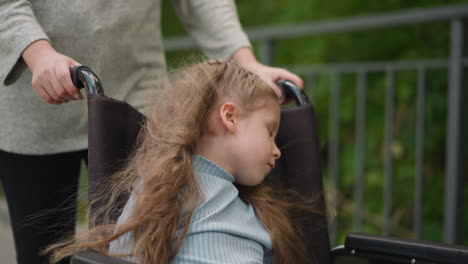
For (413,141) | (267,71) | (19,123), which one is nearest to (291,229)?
(267,71)

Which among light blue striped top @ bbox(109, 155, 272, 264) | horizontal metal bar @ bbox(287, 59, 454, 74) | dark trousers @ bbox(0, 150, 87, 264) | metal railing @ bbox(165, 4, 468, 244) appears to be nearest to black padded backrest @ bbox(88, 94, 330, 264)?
light blue striped top @ bbox(109, 155, 272, 264)

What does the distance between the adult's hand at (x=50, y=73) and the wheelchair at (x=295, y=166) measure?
0.07 feet

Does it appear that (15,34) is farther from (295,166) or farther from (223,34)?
(295,166)

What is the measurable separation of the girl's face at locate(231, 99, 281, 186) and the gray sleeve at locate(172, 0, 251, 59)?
0.35m

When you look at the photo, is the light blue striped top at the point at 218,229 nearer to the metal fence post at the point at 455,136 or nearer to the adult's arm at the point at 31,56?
the adult's arm at the point at 31,56

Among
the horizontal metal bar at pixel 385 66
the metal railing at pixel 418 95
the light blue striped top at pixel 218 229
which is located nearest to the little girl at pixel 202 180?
the light blue striped top at pixel 218 229

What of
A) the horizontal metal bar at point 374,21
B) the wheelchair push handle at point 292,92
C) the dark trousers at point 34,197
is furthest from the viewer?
the horizontal metal bar at point 374,21

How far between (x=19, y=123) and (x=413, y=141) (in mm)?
2010

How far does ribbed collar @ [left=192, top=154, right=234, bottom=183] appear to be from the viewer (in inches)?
49.4

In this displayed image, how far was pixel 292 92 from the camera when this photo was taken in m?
1.52

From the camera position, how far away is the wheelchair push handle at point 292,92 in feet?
4.93

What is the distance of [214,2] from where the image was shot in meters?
1.61

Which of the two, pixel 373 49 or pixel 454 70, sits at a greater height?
pixel 454 70

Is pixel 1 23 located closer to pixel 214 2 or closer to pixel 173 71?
pixel 173 71
